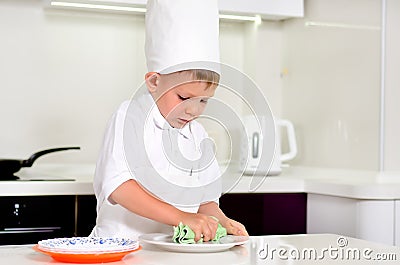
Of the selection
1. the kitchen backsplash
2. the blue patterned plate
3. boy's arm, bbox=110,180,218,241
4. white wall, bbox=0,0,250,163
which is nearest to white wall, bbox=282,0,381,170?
the kitchen backsplash

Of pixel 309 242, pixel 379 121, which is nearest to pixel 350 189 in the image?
pixel 379 121

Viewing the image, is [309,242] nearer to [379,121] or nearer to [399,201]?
[399,201]

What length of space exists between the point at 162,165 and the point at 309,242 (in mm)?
366

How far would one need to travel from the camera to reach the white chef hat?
1.47 metres

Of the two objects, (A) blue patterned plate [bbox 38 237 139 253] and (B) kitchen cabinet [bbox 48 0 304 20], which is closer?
(A) blue patterned plate [bbox 38 237 139 253]

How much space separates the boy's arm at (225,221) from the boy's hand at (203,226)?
0.41ft

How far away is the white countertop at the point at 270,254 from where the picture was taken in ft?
3.76

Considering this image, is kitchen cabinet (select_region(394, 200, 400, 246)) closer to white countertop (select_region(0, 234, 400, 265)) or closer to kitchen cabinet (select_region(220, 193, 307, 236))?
kitchen cabinet (select_region(220, 193, 307, 236))

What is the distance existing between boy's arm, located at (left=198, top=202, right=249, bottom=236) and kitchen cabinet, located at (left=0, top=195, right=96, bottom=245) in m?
0.60

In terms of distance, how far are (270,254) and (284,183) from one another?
1.08 m

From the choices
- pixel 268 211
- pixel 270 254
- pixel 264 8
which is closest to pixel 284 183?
pixel 268 211

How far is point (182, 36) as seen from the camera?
4.82 feet

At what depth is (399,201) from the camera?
2094 mm

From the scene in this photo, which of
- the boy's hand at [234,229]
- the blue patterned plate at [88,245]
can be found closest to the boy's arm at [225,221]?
the boy's hand at [234,229]
